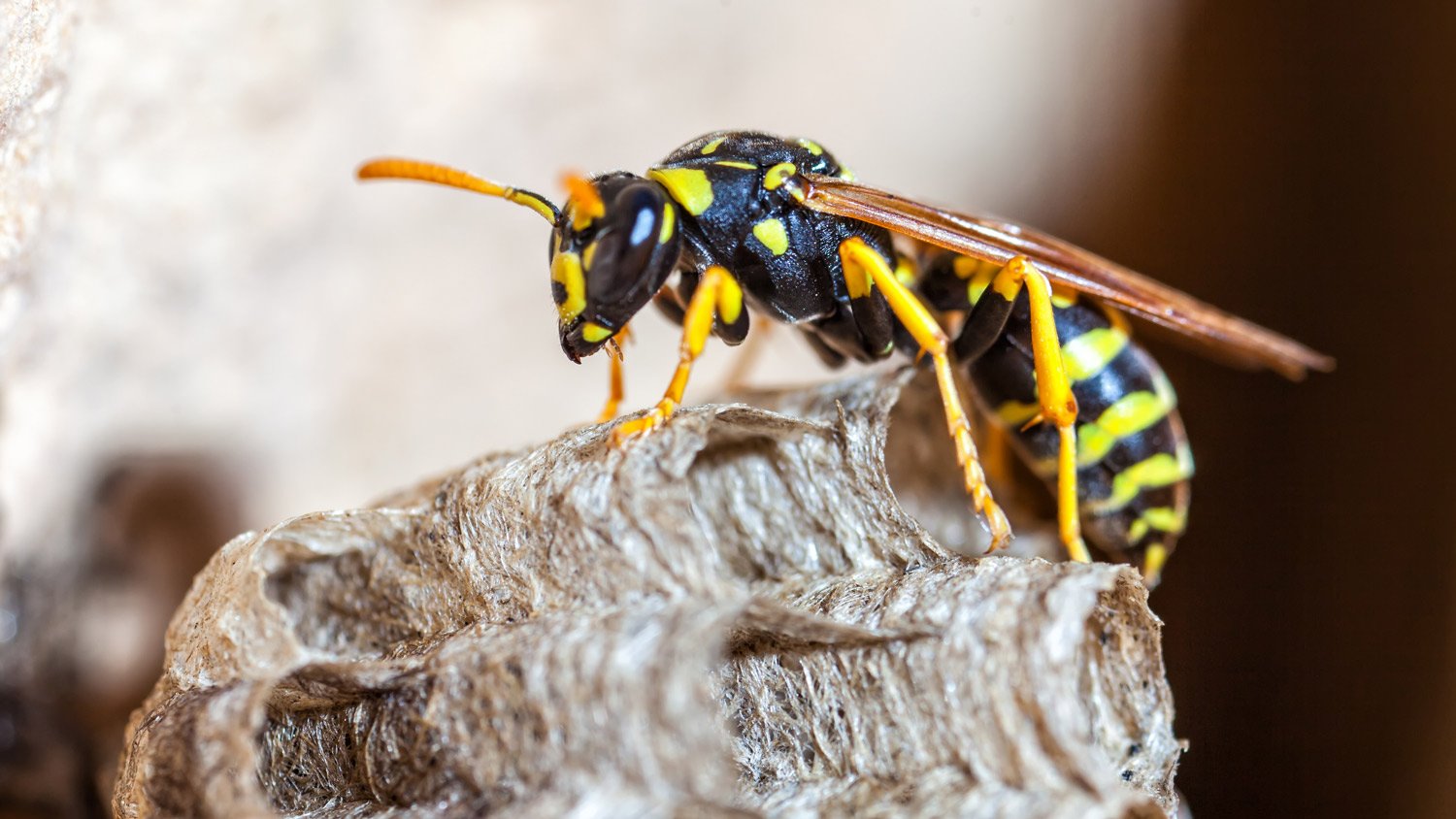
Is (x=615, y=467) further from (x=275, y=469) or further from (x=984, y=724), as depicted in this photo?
(x=275, y=469)

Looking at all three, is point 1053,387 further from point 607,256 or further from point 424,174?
point 424,174

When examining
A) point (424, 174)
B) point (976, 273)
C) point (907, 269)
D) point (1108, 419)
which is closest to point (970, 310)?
point (976, 273)

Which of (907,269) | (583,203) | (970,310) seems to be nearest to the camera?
(583,203)

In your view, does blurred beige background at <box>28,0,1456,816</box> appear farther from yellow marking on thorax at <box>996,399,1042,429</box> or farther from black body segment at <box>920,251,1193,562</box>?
yellow marking on thorax at <box>996,399,1042,429</box>

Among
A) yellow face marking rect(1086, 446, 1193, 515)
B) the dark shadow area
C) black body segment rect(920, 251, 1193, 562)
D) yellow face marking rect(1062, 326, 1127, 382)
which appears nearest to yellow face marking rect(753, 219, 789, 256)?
black body segment rect(920, 251, 1193, 562)

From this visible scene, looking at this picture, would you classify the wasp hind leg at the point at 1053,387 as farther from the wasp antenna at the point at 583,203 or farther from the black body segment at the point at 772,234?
the wasp antenna at the point at 583,203

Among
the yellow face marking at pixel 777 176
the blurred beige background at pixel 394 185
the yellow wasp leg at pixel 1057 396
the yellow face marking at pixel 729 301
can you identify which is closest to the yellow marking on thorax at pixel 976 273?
the yellow wasp leg at pixel 1057 396
